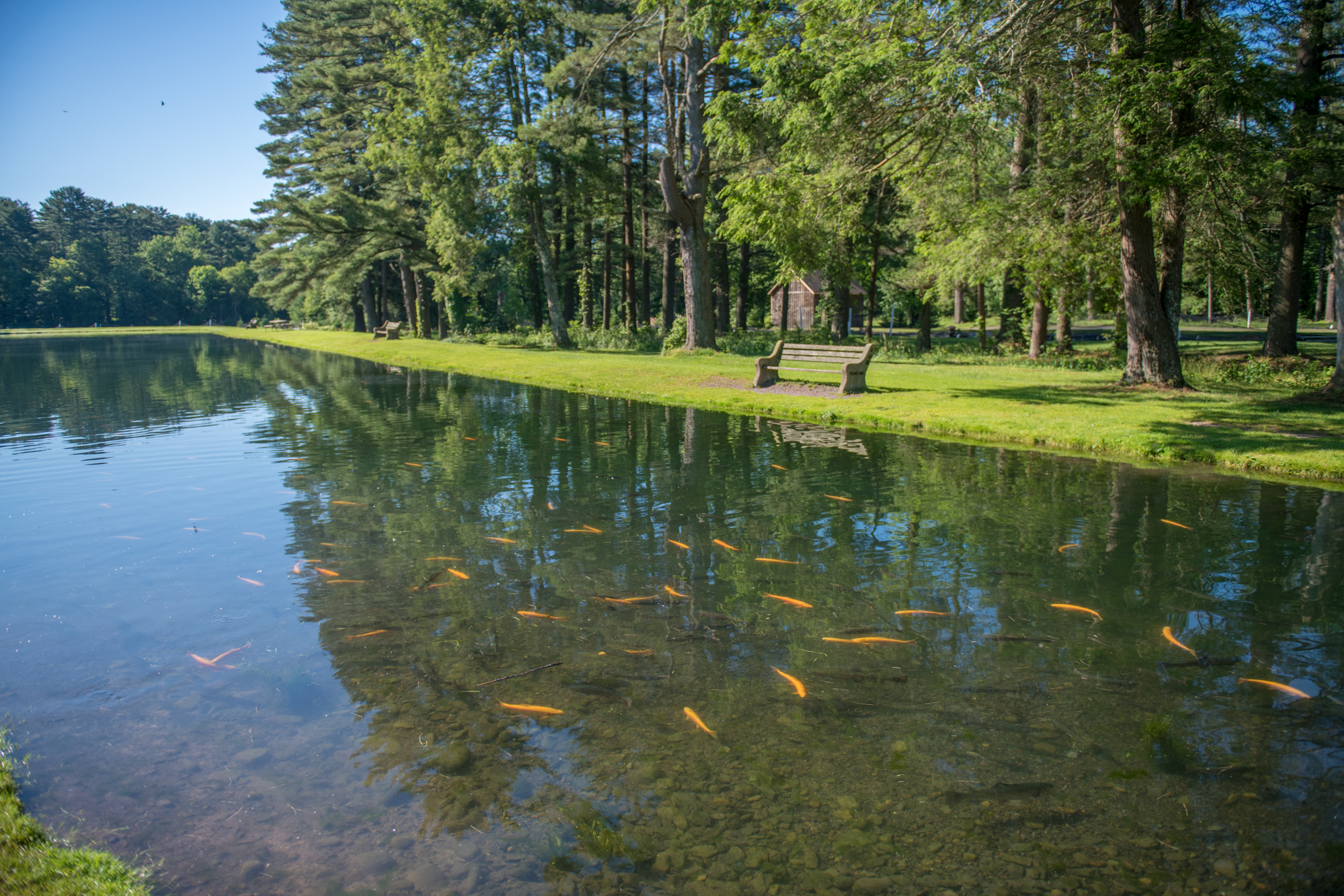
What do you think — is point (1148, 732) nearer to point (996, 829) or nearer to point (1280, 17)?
point (996, 829)

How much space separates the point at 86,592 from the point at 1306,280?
66829 millimetres

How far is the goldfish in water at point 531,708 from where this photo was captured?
13.0 ft

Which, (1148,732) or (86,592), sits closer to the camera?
(1148,732)

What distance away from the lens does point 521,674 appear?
436 centimetres

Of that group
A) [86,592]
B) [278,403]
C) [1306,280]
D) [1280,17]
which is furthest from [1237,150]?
[1306,280]

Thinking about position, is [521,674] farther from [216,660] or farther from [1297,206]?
[1297,206]

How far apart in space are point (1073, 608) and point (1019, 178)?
15428mm

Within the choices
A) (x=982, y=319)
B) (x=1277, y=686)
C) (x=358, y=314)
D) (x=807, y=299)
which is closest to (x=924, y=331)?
(x=982, y=319)

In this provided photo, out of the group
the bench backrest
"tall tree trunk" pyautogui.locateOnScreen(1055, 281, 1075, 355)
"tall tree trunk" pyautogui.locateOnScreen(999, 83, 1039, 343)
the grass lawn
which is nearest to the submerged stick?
the grass lawn

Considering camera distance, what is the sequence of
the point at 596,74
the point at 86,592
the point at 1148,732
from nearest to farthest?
the point at 1148,732
the point at 86,592
the point at 596,74

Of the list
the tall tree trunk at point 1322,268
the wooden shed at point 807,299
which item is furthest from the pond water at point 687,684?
the wooden shed at point 807,299

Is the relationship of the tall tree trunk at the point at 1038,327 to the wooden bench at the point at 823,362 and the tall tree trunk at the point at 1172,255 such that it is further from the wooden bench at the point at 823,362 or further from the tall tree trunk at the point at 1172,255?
the wooden bench at the point at 823,362

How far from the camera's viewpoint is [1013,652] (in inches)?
179

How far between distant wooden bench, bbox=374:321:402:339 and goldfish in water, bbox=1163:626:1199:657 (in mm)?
42902
